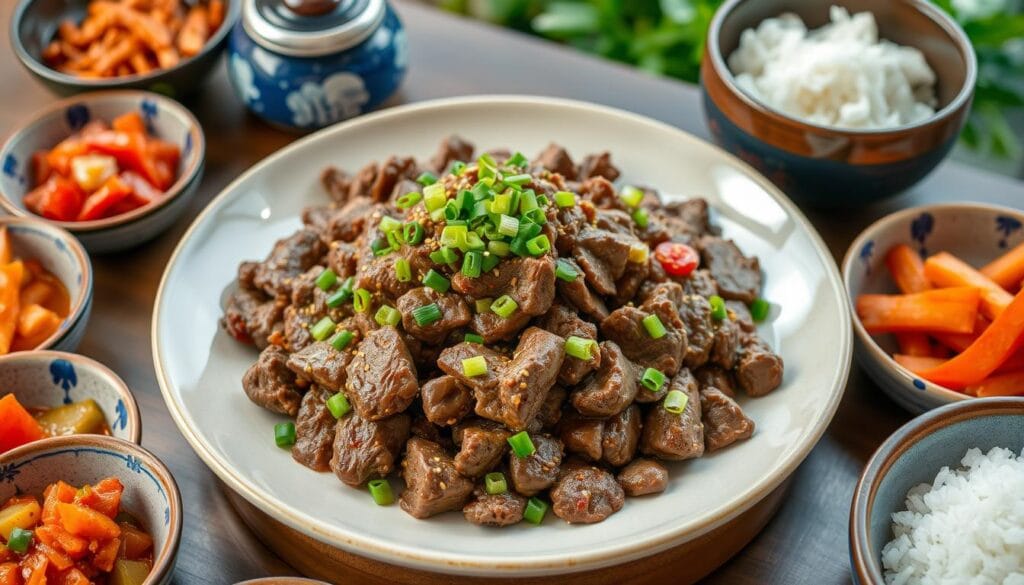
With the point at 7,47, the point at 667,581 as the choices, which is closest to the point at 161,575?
the point at 667,581

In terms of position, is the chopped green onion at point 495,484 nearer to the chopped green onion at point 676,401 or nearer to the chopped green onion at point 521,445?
→ the chopped green onion at point 521,445

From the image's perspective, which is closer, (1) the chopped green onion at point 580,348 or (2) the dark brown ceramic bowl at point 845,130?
(1) the chopped green onion at point 580,348

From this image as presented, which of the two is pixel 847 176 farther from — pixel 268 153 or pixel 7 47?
pixel 7 47

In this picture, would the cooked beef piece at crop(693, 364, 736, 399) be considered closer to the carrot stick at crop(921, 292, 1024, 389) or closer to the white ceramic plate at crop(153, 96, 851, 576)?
the white ceramic plate at crop(153, 96, 851, 576)

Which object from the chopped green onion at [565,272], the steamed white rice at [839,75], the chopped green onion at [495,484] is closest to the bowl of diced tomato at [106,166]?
the chopped green onion at [565,272]

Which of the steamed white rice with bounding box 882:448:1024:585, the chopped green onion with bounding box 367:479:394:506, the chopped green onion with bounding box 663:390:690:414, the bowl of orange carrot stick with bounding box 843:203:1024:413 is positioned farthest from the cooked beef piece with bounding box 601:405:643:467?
the bowl of orange carrot stick with bounding box 843:203:1024:413

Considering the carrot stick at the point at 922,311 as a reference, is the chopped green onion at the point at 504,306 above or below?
above

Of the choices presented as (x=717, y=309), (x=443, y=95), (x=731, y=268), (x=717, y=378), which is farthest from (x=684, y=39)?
(x=717, y=378)
